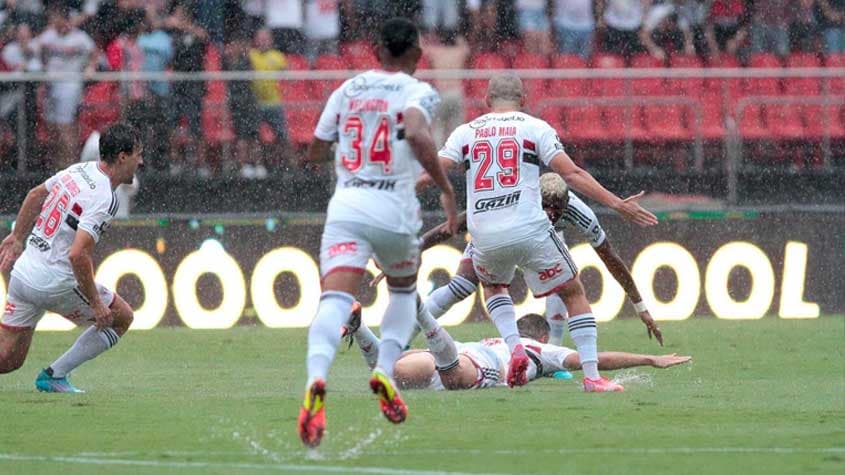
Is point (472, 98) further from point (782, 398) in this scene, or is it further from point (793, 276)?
point (782, 398)

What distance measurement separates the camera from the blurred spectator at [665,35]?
20547 mm

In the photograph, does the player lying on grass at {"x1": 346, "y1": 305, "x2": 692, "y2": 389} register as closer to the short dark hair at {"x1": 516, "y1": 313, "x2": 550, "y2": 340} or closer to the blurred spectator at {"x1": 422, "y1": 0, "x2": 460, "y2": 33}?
the short dark hair at {"x1": 516, "y1": 313, "x2": 550, "y2": 340}

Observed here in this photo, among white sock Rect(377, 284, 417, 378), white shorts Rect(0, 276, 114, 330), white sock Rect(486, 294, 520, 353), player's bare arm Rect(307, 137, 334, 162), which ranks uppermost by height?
player's bare arm Rect(307, 137, 334, 162)

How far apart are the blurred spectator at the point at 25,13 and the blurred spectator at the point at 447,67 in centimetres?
441

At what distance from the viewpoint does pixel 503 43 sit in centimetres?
2025

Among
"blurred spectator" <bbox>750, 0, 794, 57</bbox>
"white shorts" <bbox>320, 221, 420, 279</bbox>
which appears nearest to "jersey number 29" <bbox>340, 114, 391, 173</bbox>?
"white shorts" <bbox>320, 221, 420, 279</bbox>

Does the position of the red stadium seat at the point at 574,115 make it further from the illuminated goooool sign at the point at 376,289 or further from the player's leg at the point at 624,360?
the player's leg at the point at 624,360

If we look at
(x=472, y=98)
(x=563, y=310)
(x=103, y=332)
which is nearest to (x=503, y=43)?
(x=472, y=98)

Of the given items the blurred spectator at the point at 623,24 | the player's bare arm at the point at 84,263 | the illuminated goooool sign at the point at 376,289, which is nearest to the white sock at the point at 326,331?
the player's bare arm at the point at 84,263

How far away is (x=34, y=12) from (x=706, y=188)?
7820 millimetres

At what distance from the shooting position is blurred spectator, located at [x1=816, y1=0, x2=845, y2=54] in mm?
20719

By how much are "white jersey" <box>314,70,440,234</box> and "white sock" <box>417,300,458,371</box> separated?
2557mm

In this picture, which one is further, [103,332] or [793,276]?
[793,276]

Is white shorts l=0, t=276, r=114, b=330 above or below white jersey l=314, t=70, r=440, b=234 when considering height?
below
